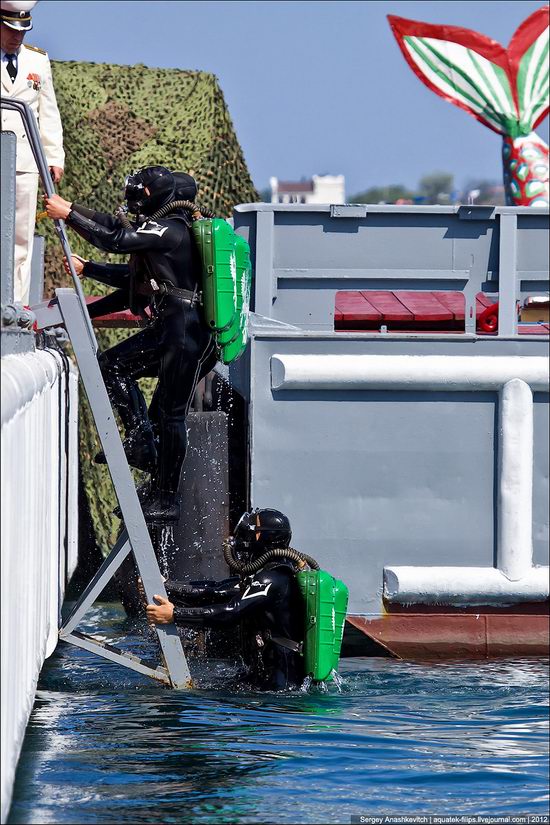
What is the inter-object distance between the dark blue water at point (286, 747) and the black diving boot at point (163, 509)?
94cm

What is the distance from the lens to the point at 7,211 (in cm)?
437

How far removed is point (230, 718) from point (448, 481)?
2.39 metres

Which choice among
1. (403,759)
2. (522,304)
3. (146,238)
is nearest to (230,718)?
(403,759)

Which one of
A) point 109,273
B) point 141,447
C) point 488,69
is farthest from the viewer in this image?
point 488,69

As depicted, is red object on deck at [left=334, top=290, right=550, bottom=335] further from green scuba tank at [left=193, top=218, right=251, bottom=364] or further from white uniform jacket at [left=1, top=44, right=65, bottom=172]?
white uniform jacket at [left=1, top=44, right=65, bottom=172]

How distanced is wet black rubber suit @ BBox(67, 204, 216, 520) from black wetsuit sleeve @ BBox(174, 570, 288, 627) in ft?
2.41

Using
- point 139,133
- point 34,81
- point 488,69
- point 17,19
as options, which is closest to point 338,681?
point 34,81

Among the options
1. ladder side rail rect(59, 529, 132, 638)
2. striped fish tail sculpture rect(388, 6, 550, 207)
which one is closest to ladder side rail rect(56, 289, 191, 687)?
ladder side rail rect(59, 529, 132, 638)

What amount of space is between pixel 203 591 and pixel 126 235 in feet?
6.38

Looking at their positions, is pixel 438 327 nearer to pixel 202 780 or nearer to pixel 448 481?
pixel 448 481

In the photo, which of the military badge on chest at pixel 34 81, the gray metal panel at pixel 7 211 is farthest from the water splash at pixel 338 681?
the gray metal panel at pixel 7 211

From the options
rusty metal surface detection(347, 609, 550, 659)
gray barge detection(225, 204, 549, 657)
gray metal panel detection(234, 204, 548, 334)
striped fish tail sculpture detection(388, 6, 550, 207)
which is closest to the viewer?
gray barge detection(225, 204, 549, 657)

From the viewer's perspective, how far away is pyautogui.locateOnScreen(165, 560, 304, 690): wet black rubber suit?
7.14 metres

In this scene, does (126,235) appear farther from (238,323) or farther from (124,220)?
(238,323)
